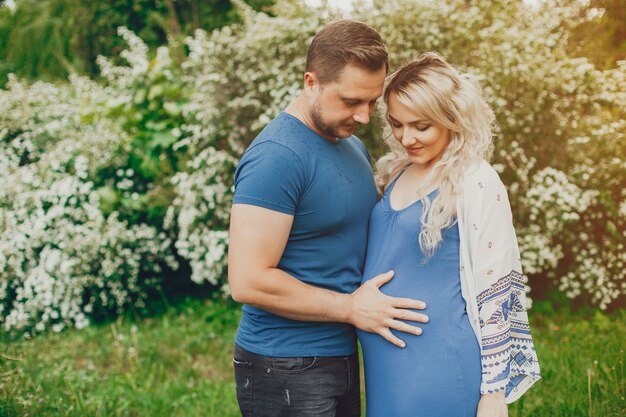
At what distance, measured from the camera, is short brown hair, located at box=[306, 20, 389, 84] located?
7.34ft

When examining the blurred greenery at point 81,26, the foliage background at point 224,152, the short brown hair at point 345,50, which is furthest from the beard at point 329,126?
the blurred greenery at point 81,26

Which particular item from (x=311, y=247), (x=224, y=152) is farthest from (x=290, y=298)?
(x=224, y=152)

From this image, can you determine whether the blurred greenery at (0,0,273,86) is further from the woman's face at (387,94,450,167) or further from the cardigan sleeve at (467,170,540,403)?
the cardigan sleeve at (467,170,540,403)

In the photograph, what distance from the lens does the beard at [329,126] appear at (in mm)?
2316

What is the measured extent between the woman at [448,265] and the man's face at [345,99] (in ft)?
0.37

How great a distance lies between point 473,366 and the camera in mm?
2131

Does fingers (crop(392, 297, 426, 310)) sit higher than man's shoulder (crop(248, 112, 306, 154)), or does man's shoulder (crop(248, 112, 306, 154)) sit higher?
man's shoulder (crop(248, 112, 306, 154))

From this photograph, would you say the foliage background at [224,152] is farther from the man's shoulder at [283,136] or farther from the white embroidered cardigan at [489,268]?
the man's shoulder at [283,136]

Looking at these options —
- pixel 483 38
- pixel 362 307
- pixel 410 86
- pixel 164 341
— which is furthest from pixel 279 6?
pixel 362 307

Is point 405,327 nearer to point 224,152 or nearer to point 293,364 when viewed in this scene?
point 293,364

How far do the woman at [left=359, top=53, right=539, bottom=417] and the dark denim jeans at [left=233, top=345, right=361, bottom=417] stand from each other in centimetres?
13

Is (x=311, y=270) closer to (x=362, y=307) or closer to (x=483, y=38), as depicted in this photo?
(x=362, y=307)

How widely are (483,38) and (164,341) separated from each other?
12.2 ft

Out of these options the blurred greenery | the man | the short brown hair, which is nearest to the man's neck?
the man
